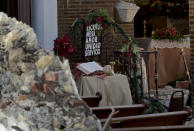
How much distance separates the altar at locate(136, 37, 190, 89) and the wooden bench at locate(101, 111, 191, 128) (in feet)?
23.9

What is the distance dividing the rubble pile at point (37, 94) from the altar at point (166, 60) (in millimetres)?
9756

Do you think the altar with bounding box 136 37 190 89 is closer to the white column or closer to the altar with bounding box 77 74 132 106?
the altar with bounding box 77 74 132 106

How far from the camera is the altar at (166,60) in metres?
11.8

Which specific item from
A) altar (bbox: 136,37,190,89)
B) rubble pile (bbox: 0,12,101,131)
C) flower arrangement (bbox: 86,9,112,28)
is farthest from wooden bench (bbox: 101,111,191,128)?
altar (bbox: 136,37,190,89)

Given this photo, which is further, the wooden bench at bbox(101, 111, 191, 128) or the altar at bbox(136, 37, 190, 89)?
the altar at bbox(136, 37, 190, 89)

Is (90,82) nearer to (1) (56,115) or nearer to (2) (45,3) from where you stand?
(2) (45,3)

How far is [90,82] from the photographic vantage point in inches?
315

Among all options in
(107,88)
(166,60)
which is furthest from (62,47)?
(166,60)

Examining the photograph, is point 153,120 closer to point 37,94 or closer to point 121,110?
point 121,110

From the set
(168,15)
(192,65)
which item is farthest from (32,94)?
(168,15)

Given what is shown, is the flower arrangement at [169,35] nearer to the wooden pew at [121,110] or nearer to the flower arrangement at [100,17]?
the flower arrangement at [100,17]

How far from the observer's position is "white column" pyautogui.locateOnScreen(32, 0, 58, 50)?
8.19 m

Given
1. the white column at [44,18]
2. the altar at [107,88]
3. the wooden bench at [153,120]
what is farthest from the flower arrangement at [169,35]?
the wooden bench at [153,120]

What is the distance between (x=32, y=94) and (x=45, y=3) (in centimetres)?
635
